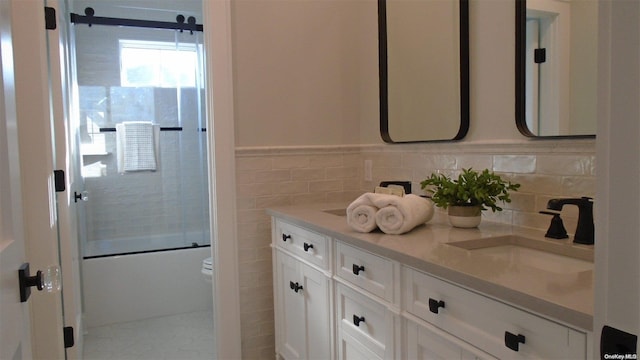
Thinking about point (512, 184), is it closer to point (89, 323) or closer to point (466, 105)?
point (466, 105)

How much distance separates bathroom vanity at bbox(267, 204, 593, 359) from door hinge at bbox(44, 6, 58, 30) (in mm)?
1331

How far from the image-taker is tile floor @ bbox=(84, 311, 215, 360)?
2.84 m

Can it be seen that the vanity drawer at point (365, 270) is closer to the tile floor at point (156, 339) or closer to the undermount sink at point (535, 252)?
the undermount sink at point (535, 252)

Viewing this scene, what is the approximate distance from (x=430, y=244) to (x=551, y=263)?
339 millimetres

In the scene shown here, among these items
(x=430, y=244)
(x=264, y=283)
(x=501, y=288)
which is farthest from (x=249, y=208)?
(x=501, y=288)

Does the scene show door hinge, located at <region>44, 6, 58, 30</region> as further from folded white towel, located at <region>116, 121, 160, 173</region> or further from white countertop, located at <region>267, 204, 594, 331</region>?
folded white towel, located at <region>116, 121, 160, 173</region>

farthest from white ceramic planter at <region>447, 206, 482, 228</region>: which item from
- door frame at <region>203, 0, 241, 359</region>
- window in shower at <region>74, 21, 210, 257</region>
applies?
window in shower at <region>74, 21, 210, 257</region>

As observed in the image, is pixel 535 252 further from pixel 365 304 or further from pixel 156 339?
pixel 156 339

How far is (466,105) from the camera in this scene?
1.88 m

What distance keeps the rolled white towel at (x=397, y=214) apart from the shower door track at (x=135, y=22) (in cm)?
324

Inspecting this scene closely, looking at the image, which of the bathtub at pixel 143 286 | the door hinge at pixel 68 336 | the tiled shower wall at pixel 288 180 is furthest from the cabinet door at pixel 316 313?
the bathtub at pixel 143 286

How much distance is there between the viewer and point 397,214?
1.55m

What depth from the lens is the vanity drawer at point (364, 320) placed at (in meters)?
1.43

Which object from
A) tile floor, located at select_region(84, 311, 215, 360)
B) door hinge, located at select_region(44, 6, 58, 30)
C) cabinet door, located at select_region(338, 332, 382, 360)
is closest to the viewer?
cabinet door, located at select_region(338, 332, 382, 360)
